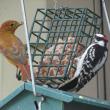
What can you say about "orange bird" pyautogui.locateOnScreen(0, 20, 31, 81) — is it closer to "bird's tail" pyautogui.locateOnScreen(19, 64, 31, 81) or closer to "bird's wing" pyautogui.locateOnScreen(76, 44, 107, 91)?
"bird's tail" pyautogui.locateOnScreen(19, 64, 31, 81)

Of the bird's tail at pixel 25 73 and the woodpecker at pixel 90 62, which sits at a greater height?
the woodpecker at pixel 90 62

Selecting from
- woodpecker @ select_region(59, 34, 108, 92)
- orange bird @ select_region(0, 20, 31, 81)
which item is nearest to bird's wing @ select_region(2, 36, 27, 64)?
orange bird @ select_region(0, 20, 31, 81)

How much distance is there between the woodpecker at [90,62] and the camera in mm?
2627

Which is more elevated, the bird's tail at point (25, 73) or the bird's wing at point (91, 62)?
the bird's wing at point (91, 62)

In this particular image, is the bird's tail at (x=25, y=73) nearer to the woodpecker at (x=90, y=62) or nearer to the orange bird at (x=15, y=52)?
the orange bird at (x=15, y=52)

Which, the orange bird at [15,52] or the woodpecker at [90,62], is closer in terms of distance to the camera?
the woodpecker at [90,62]

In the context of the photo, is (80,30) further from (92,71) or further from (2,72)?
(2,72)

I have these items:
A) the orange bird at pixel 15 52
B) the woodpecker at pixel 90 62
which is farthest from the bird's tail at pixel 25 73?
the woodpecker at pixel 90 62

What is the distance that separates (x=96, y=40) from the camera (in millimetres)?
2777

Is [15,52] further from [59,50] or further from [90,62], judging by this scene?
[90,62]

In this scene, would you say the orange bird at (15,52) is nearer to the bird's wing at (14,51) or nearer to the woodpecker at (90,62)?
the bird's wing at (14,51)

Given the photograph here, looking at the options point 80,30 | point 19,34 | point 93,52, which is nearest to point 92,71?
point 93,52

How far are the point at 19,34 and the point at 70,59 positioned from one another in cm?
133

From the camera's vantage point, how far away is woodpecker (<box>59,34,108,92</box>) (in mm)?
2627
